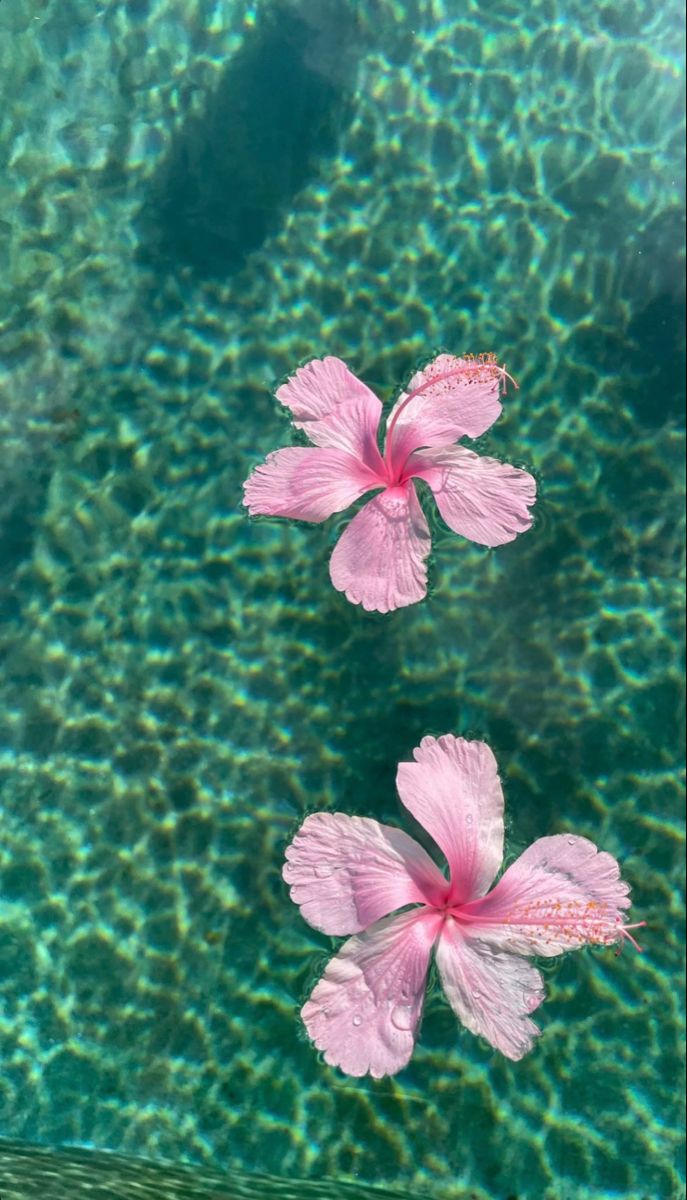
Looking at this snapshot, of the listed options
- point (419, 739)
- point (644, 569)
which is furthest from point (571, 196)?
point (419, 739)

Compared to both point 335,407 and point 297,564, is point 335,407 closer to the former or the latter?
point 335,407

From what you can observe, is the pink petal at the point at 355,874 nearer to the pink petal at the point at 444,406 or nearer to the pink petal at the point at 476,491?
the pink petal at the point at 476,491

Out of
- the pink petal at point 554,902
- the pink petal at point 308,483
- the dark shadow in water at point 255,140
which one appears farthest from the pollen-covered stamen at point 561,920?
the dark shadow in water at point 255,140

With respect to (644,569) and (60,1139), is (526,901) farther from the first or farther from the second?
(60,1139)

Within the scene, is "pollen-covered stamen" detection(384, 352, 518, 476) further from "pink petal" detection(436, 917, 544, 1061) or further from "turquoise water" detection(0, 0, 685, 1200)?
"pink petal" detection(436, 917, 544, 1061)

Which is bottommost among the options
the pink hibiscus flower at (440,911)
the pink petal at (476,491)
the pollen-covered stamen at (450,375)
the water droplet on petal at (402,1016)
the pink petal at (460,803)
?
the water droplet on petal at (402,1016)

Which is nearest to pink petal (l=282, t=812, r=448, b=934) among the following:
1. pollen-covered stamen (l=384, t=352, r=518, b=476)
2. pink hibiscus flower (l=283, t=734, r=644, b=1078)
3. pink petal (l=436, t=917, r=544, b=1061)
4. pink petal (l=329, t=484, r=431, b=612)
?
pink hibiscus flower (l=283, t=734, r=644, b=1078)
